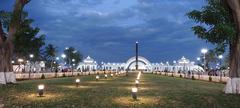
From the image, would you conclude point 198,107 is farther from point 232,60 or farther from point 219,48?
point 219,48

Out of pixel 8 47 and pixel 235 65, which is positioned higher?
pixel 8 47

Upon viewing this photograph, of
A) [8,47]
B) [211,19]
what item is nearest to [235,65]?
[211,19]

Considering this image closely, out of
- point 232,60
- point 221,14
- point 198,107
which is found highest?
point 221,14

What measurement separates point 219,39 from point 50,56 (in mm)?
133129

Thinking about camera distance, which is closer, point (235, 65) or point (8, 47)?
point (235, 65)

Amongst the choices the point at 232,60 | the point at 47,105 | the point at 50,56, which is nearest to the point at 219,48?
the point at 232,60

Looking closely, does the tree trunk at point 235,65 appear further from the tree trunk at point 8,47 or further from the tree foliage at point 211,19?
the tree trunk at point 8,47

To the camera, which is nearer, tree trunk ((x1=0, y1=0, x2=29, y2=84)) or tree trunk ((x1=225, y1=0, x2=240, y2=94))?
tree trunk ((x1=225, y1=0, x2=240, y2=94))

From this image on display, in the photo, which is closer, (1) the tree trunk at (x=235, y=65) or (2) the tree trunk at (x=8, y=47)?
(1) the tree trunk at (x=235, y=65)

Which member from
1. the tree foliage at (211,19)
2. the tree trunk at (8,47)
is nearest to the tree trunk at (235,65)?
the tree foliage at (211,19)

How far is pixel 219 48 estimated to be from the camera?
36.8 m

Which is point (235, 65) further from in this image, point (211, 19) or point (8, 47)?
point (8, 47)

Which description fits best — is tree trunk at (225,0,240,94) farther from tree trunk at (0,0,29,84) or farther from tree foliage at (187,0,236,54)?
tree trunk at (0,0,29,84)

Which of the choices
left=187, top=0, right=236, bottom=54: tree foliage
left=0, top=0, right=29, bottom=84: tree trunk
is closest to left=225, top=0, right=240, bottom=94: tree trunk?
left=187, top=0, right=236, bottom=54: tree foliage
